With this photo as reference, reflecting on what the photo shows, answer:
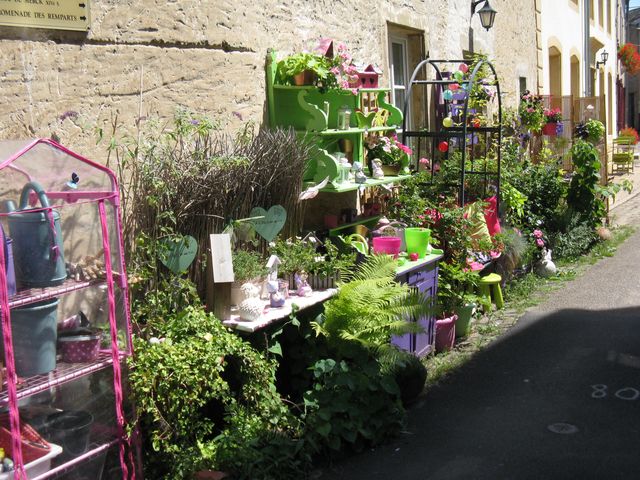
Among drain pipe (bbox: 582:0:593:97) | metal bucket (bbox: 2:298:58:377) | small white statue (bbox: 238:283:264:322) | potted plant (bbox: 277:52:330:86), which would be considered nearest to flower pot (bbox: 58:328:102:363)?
metal bucket (bbox: 2:298:58:377)

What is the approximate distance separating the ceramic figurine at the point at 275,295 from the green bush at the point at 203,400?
390 millimetres

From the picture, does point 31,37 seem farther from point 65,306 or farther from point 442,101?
point 442,101

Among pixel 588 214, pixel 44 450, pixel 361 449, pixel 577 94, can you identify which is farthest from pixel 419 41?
pixel 577 94

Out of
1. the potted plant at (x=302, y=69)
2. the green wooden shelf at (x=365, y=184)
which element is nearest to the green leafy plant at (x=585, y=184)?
the green wooden shelf at (x=365, y=184)

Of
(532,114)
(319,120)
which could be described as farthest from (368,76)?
(532,114)

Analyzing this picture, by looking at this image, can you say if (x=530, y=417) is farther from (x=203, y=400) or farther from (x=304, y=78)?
(x=304, y=78)

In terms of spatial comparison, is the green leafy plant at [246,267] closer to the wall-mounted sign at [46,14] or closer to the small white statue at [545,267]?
the wall-mounted sign at [46,14]

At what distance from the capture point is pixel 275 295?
453 centimetres

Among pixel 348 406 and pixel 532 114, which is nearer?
pixel 348 406

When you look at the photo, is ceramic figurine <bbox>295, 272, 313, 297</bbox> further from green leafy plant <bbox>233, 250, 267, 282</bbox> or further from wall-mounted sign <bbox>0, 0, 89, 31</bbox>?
wall-mounted sign <bbox>0, 0, 89, 31</bbox>

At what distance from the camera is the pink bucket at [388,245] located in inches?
221

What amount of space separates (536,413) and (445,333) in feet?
4.53

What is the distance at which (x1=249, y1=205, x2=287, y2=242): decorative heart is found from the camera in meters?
4.73

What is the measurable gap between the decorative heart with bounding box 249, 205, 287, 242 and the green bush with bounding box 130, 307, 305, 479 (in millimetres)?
788
